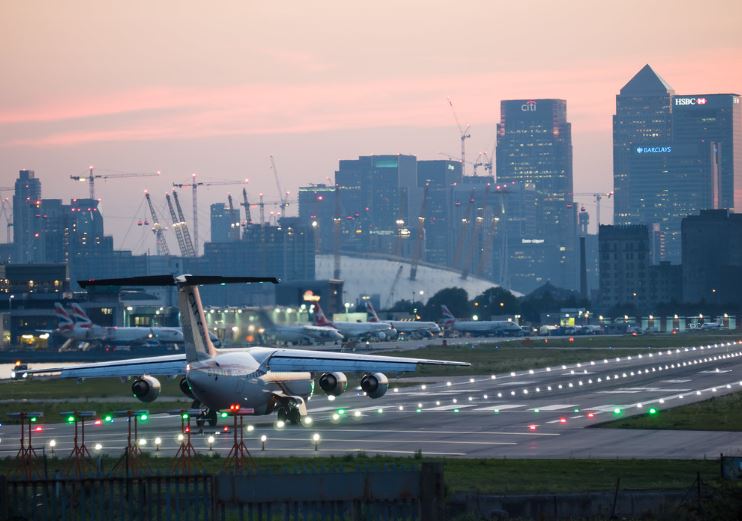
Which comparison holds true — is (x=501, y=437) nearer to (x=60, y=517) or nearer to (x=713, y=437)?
(x=713, y=437)

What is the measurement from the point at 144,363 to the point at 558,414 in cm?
2104

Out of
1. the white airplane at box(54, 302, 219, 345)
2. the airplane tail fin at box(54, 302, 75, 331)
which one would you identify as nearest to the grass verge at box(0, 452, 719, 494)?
the white airplane at box(54, 302, 219, 345)

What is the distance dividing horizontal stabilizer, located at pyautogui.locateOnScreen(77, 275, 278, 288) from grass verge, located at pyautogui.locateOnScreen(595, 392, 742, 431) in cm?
1818

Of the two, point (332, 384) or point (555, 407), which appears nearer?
point (332, 384)

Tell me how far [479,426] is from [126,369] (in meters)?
16.1

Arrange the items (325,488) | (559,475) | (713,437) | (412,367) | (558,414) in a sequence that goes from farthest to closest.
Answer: (558,414)
(412,367)
(713,437)
(559,475)
(325,488)

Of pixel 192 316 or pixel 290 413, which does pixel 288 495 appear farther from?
pixel 290 413

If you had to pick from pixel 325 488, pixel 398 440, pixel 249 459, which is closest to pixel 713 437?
pixel 398 440

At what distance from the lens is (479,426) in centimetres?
6228

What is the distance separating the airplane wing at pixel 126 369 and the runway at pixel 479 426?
2.66m

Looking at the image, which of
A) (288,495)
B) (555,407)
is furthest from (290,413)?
(288,495)

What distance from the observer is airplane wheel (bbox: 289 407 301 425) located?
63.8 m

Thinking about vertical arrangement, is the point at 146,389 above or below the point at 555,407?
above

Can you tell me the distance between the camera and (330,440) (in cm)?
5612
